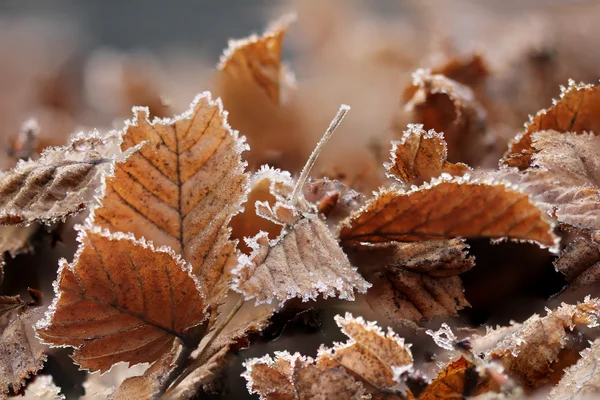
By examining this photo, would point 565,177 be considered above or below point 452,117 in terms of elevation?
below

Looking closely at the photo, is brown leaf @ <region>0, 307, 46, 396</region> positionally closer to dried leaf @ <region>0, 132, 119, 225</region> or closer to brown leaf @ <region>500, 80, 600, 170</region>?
dried leaf @ <region>0, 132, 119, 225</region>

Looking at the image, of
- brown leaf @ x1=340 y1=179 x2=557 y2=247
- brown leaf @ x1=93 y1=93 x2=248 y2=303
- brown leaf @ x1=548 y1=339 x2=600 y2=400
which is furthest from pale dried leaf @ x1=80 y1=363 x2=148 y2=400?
brown leaf @ x1=548 y1=339 x2=600 y2=400

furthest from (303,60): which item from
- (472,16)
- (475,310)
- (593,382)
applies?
(593,382)

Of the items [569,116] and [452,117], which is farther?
[452,117]

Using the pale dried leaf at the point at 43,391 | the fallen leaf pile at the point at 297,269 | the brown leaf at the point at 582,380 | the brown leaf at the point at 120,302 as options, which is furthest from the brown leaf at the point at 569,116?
the pale dried leaf at the point at 43,391

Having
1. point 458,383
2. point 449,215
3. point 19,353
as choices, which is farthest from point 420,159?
point 19,353

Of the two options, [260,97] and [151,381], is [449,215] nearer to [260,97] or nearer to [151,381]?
[151,381]
